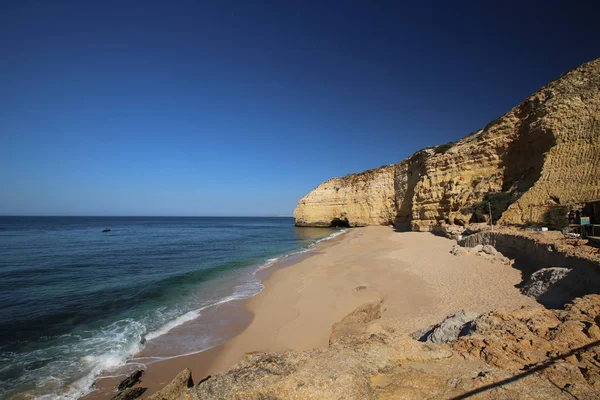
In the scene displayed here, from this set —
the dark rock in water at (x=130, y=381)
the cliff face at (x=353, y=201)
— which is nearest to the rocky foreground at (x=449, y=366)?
the dark rock in water at (x=130, y=381)

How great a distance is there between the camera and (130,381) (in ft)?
20.1

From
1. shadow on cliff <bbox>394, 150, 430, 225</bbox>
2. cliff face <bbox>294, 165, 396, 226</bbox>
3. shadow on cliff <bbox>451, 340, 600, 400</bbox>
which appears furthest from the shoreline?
cliff face <bbox>294, 165, 396, 226</bbox>

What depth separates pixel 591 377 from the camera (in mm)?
3045

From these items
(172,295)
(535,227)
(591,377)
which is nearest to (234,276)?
(172,295)

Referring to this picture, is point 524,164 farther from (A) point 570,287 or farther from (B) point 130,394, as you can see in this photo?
(B) point 130,394

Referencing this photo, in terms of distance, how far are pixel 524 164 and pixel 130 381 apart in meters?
28.4

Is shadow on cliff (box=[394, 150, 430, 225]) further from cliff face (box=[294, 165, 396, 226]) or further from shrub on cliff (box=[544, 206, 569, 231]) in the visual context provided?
shrub on cliff (box=[544, 206, 569, 231])

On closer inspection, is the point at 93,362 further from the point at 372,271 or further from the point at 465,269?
the point at 465,269

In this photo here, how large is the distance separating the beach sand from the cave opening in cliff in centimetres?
3830

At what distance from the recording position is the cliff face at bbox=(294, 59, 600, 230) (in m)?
16.5

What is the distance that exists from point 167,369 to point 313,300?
5.56 meters

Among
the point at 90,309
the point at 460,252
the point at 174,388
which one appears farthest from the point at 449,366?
the point at 460,252

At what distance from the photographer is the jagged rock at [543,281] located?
289 inches

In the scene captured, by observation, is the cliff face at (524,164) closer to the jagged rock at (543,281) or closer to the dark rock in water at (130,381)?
the jagged rock at (543,281)
